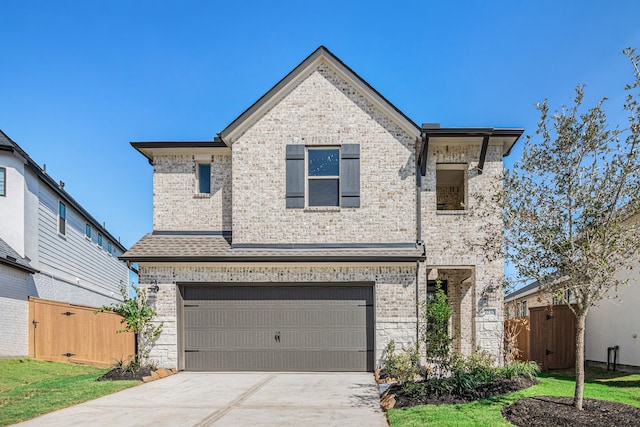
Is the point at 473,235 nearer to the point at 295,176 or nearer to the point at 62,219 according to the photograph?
the point at 295,176

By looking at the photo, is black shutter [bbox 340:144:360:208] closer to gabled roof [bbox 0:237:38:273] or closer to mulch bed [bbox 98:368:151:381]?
mulch bed [bbox 98:368:151:381]

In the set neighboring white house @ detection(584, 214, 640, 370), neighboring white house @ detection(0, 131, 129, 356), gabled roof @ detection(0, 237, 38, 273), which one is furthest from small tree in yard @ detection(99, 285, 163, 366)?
neighboring white house @ detection(584, 214, 640, 370)

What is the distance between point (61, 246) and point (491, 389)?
61.3 feet

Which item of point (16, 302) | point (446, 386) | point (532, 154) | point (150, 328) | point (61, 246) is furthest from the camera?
point (61, 246)

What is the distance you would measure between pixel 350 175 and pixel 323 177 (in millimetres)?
767

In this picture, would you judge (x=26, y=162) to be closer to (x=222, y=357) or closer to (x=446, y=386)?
(x=222, y=357)

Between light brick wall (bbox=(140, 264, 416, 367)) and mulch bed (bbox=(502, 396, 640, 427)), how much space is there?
203 inches

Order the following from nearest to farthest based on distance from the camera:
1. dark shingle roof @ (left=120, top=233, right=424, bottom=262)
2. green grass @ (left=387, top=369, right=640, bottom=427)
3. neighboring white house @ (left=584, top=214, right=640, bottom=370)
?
green grass @ (left=387, top=369, right=640, bottom=427) → neighboring white house @ (left=584, top=214, right=640, bottom=370) → dark shingle roof @ (left=120, top=233, right=424, bottom=262)

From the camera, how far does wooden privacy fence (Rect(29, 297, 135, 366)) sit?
52.7 feet

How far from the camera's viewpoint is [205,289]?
44.9 feet

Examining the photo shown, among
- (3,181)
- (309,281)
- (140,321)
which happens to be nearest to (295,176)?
(309,281)

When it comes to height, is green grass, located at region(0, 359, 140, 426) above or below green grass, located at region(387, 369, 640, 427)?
below

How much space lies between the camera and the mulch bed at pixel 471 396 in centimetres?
836

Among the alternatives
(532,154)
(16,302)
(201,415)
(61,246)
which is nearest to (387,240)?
(532,154)
